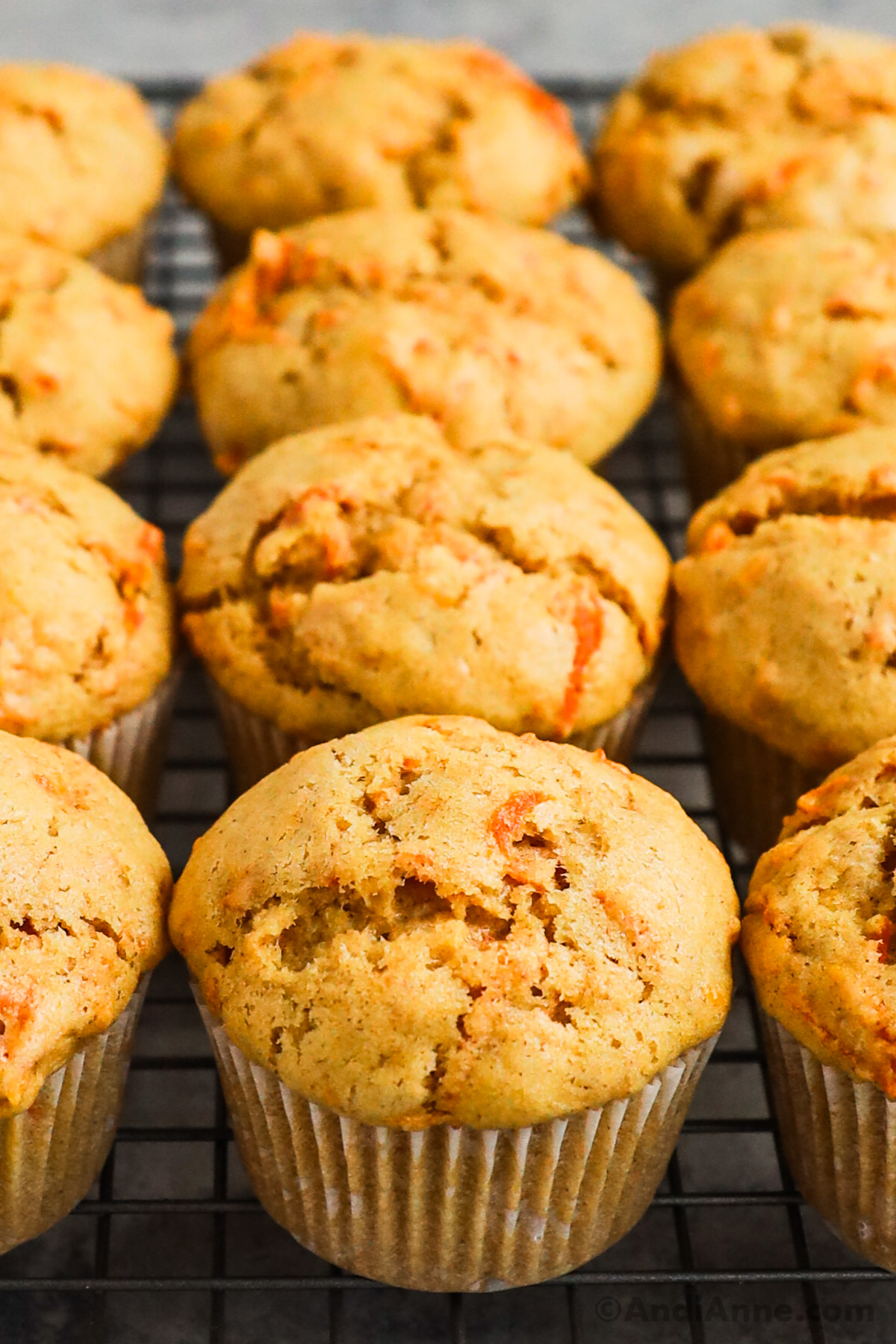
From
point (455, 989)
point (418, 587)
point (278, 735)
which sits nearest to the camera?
point (455, 989)

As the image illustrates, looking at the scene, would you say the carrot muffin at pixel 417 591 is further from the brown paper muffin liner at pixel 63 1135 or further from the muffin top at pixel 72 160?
the muffin top at pixel 72 160

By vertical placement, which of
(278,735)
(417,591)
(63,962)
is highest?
(417,591)

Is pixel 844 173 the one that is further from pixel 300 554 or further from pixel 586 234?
pixel 300 554

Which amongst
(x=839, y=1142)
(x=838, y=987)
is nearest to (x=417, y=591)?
(x=838, y=987)

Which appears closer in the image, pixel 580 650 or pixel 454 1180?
pixel 454 1180

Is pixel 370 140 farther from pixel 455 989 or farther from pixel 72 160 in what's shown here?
pixel 455 989

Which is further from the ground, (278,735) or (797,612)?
(797,612)

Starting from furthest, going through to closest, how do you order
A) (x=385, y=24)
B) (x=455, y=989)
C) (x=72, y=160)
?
1. (x=385, y=24)
2. (x=72, y=160)
3. (x=455, y=989)

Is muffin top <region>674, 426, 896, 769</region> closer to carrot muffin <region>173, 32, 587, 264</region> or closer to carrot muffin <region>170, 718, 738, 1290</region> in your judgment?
carrot muffin <region>170, 718, 738, 1290</region>
